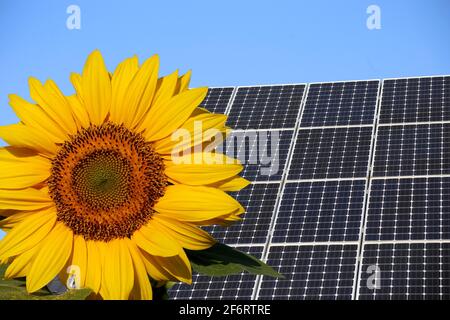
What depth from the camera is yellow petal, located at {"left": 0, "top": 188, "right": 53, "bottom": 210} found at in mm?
2070

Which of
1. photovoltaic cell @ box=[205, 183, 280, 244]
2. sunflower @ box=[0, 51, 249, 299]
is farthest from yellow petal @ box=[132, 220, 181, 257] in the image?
photovoltaic cell @ box=[205, 183, 280, 244]

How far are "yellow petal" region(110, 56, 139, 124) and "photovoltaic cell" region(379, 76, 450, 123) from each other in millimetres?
14992

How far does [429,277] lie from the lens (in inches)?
500

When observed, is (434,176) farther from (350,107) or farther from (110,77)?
(110,77)

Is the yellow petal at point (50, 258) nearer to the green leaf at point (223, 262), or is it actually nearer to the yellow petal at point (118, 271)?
the yellow petal at point (118, 271)

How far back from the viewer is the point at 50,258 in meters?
2.02

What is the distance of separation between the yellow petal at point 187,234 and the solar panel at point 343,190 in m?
10.7

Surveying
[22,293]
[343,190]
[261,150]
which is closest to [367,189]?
[343,190]

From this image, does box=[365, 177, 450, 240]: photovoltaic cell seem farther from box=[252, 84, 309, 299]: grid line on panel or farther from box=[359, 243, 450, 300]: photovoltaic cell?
box=[252, 84, 309, 299]: grid line on panel

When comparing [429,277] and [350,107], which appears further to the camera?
[350,107]

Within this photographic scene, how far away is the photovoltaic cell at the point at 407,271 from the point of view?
41.0ft

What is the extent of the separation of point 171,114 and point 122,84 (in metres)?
0.14
